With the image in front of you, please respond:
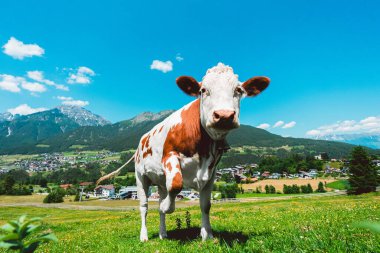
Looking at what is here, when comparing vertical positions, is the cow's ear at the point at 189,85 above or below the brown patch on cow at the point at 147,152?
above

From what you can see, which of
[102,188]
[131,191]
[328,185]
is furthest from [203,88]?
[102,188]

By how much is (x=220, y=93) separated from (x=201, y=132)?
113cm

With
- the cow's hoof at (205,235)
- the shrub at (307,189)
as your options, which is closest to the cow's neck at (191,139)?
the cow's hoof at (205,235)

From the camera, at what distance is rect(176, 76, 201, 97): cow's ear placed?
591 cm

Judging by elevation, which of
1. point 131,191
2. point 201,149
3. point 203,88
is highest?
point 203,88

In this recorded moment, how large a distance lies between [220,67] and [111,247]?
502cm

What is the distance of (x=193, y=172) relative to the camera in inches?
236

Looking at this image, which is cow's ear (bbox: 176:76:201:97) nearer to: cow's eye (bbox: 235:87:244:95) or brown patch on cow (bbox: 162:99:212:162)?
brown patch on cow (bbox: 162:99:212:162)

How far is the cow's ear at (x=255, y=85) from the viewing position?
234 inches

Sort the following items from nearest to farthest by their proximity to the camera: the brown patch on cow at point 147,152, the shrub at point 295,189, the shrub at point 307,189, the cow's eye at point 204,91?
1. the cow's eye at point 204,91
2. the brown patch on cow at point 147,152
3. the shrub at point 307,189
4. the shrub at point 295,189

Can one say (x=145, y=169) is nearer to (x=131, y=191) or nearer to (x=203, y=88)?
(x=203, y=88)

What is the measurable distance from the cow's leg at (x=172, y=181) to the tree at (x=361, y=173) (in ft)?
220

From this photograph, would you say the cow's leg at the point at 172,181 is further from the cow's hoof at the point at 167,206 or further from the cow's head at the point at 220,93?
the cow's head at the point at 220,93

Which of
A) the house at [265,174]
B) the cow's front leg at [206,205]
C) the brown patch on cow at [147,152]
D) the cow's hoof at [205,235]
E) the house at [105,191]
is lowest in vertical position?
the house at [105,191]
